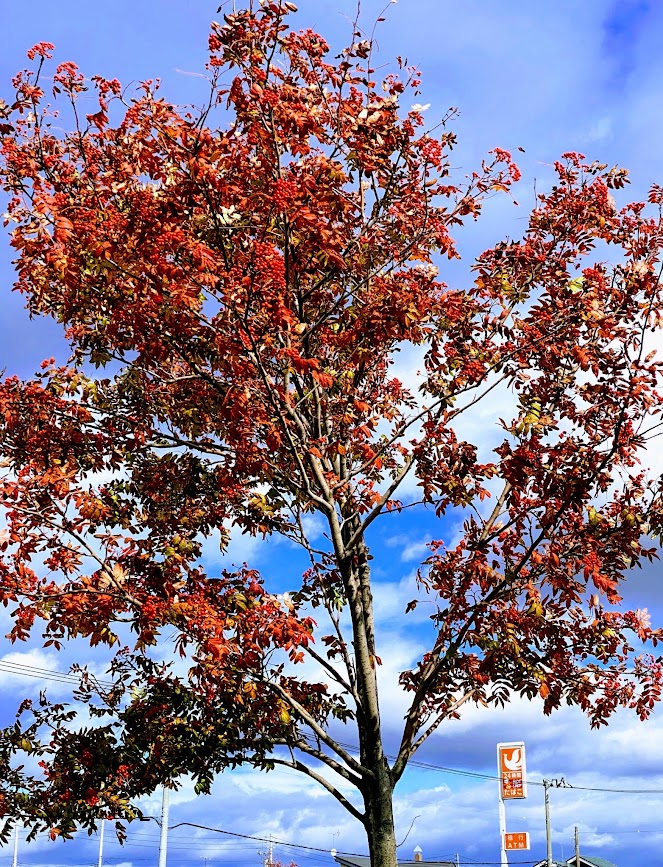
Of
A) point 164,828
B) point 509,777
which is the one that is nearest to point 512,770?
point 509,777

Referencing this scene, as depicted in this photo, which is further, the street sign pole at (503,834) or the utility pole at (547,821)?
the utility pole at (547,821)

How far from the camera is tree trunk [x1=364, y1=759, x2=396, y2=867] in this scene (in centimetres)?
968

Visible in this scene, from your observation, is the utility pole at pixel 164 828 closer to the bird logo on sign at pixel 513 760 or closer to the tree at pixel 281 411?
the bird logo on sign at pixel 513 760

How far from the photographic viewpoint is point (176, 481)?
1083 cm

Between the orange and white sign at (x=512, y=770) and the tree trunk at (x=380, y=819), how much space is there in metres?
22.0

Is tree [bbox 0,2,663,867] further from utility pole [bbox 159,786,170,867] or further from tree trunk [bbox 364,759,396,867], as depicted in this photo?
utility pole [bbox 159,786,170,867]

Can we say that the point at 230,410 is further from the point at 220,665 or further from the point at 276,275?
the point at 220,665

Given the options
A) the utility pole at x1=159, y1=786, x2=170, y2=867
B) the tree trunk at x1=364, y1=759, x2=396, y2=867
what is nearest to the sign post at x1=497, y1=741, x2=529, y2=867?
the utility pole at x1=159, y1=786, x2=170, y2=867

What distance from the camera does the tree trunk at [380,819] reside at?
968 cm

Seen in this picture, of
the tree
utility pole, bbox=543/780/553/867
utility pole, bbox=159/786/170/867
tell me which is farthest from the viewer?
utility pole, bbox=543/780/553/867

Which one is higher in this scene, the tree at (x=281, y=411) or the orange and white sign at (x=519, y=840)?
the tree at (x=281, y=411)

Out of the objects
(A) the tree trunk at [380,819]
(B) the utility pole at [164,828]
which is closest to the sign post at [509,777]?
(B) the utility pole at [164,828]

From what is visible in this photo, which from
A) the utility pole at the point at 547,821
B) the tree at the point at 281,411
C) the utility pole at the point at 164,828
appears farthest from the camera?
the utility pole at the point at 547,821

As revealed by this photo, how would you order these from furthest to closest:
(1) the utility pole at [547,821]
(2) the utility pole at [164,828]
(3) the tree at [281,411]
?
(1) the utility pole at [547,821], (2) the utility pole at [164,828], (3) the tree at [281,411]
